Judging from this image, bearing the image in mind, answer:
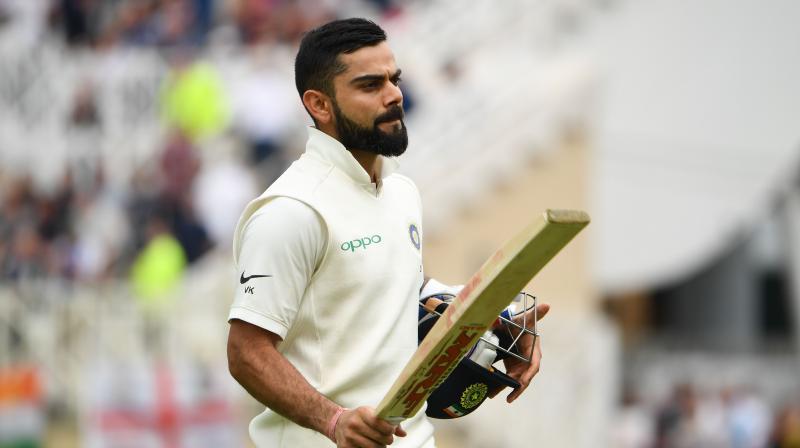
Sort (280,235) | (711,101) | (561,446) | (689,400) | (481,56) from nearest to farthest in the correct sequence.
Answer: (280,235)
(561,446)
(481,56)
(689,400)
(711,101)

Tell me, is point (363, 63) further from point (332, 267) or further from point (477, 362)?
point (477, 362)

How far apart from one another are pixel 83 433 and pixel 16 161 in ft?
14.4

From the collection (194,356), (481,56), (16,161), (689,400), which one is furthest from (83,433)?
(689,400)

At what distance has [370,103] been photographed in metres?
4.78

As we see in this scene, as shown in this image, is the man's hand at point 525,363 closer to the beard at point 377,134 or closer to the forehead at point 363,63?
the beard at point 377,134

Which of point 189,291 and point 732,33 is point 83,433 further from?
point 732,33

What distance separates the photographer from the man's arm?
4.48 meters

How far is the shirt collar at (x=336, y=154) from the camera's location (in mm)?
4852

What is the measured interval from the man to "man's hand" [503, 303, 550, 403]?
0.4 inches

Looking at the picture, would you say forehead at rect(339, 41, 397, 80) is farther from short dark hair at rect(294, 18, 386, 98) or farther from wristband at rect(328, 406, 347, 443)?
wristband at rect(328, 406, 347, 443)

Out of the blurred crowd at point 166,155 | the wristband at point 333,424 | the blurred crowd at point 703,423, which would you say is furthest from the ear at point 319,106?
the blurred crowd at point 703,423

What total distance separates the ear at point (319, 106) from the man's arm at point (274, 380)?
26.4 inches

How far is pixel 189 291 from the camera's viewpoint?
15.2 metres

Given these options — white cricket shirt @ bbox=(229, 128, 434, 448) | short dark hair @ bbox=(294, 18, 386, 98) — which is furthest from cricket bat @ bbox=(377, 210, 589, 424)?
short dark hair @ bbox=(294, 18, 386, 98)
